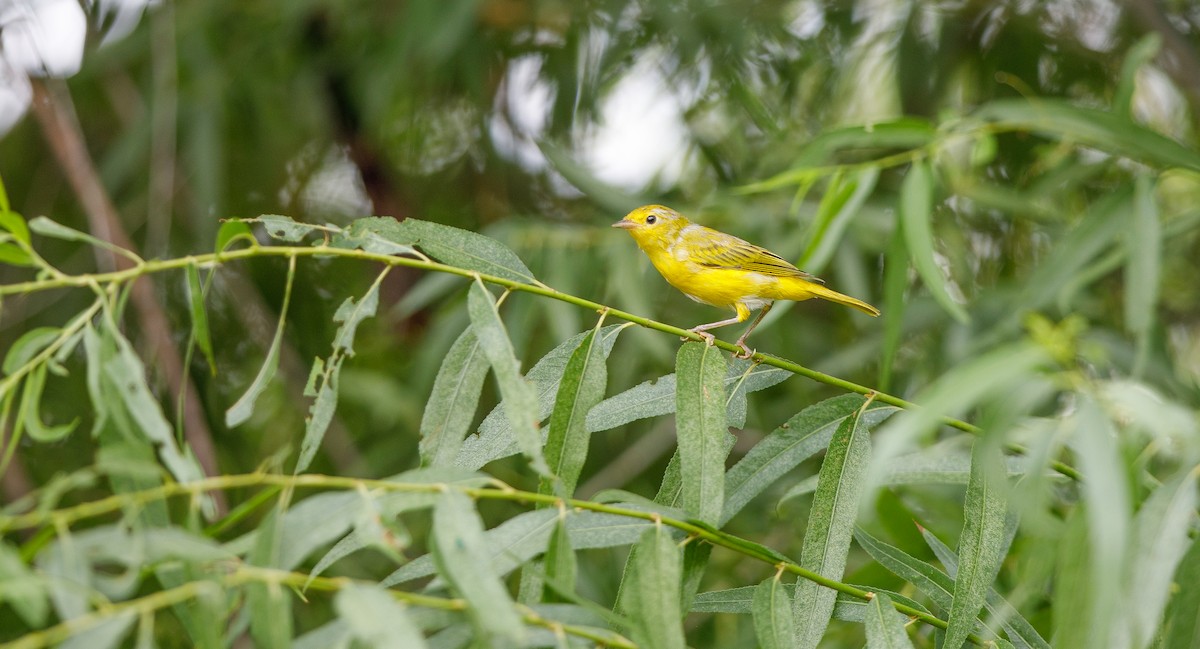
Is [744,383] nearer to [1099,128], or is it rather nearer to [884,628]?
[884,628]

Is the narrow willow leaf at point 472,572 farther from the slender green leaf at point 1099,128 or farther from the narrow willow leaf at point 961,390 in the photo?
the slender green leaf at point 1099,128

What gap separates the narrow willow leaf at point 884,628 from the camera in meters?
1.63

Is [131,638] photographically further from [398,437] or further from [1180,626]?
[1180,626]

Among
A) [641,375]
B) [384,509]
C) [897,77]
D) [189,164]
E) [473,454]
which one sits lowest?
[641,375]

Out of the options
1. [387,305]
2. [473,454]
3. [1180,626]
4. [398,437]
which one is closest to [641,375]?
[398,437]

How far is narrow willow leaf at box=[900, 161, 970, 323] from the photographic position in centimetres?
248

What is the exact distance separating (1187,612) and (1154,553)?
0.25 m

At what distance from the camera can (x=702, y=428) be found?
1.65 meters

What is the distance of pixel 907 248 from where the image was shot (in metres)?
2.71

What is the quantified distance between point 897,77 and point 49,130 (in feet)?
11.0

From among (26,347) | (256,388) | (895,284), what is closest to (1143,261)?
(895,284)

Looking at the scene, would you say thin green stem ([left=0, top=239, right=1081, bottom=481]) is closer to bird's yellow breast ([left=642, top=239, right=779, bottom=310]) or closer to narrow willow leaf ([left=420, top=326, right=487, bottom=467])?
narrow willow leaf ([left=420, top=326, right=487, bottom=467])

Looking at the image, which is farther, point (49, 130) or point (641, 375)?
point (641, 375)

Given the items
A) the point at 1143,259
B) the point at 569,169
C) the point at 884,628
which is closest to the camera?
the point at 884,628
